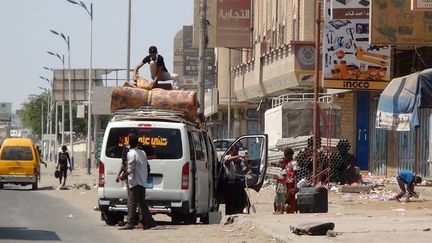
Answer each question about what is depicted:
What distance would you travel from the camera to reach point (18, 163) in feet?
138

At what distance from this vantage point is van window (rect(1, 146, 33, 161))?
1671 inches

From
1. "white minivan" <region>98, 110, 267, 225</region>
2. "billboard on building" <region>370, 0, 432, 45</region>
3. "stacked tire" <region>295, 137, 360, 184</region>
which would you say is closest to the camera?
"white minivan" <region>98, 110, 267, 225</region>

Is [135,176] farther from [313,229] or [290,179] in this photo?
[313,229]

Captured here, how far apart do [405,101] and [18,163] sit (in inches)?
693

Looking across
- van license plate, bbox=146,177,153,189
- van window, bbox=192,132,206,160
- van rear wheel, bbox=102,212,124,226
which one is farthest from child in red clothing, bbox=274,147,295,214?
van rear wheel, bbox=102,212,124,226

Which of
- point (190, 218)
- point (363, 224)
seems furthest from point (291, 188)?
point (363, 224)

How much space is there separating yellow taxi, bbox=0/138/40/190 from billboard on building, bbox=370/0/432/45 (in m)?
15.6

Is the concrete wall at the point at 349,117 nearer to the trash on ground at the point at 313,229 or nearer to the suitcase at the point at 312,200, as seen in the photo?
the suitcase at the point at 312,200

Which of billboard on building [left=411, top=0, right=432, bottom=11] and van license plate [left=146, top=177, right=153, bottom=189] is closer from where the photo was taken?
van license plate [left=146, top=177, right=153, bottom=189]

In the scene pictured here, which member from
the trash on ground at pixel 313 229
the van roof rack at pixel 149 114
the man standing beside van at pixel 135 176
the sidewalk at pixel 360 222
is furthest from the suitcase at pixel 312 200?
the trash on ground at pixel 313 229

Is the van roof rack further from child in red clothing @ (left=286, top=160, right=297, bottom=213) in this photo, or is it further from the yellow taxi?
the yellow taxi

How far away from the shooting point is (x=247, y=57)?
63.7 m

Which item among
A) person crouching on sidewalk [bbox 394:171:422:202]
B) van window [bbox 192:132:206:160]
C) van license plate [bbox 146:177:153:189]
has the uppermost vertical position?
van window [bbox 192:132:206:160]

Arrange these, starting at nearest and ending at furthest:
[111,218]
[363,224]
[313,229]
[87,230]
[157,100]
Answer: [313,229]
[363,224]
[87,230]
[157,100]
[111,218]
